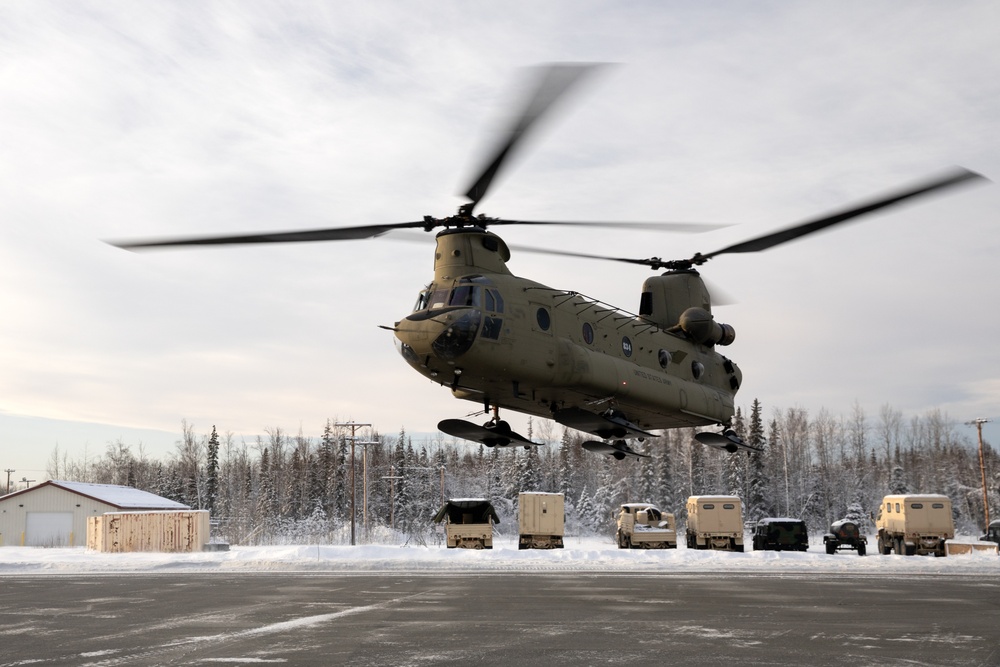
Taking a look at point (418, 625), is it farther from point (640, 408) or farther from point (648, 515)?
point (648, 515)

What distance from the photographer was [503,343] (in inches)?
612

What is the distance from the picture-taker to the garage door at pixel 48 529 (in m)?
56.0

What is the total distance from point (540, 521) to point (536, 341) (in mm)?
27581

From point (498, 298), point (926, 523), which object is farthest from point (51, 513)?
point (926, 523)

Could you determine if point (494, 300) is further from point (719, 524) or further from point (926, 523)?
point (926, 523)

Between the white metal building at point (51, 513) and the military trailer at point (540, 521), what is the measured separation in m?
31.0

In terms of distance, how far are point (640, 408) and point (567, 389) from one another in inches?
104

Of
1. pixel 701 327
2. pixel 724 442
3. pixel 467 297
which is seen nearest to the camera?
pixel 467 297

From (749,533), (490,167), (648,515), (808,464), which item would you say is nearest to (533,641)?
(490,167)

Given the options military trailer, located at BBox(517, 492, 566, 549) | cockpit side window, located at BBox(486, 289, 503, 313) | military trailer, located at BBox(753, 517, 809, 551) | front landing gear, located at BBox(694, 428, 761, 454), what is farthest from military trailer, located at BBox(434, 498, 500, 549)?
cockpit side window, located at BBox(486, 289, 503, 313)

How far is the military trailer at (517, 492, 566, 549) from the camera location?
1651 inches

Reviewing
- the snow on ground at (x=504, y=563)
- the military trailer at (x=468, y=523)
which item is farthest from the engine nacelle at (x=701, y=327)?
the military trailer at (x=468, y=523)

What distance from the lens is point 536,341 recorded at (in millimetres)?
16188

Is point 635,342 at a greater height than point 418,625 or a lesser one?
greater
